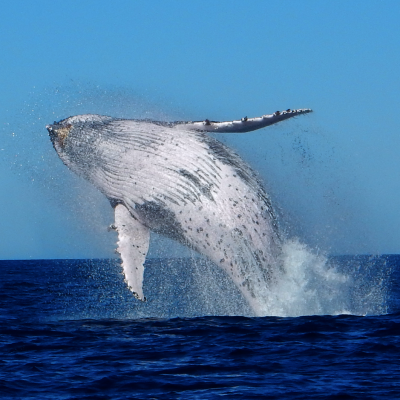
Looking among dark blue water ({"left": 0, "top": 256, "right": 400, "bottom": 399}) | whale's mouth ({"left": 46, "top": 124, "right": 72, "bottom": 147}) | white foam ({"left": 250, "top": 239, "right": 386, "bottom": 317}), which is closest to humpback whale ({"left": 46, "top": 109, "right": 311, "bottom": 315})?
white foam ({"left": 250, "top": 239, "right": 386, "bottom": 317})

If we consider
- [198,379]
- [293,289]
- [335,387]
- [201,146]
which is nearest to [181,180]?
[201,146]

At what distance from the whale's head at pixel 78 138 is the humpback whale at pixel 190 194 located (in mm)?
51

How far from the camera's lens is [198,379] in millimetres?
10258

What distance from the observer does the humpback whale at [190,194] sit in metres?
12.9

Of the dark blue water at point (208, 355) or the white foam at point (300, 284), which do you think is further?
the white foam at point (300, 284)

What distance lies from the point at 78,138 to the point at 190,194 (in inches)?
101

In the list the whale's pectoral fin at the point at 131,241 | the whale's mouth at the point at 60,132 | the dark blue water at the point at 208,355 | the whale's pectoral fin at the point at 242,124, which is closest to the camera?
the dark blue water at the point at 208,355

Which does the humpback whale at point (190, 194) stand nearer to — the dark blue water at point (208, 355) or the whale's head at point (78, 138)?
the whale's head at point (78, 138)

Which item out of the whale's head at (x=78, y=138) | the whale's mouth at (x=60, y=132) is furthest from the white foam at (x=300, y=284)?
the whale's mouth at (x=60, y=132)

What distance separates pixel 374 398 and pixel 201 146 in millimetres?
5475

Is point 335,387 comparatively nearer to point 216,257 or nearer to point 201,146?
point 216,257

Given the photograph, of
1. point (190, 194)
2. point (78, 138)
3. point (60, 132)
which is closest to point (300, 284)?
point (190, 194)

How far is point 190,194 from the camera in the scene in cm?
1291

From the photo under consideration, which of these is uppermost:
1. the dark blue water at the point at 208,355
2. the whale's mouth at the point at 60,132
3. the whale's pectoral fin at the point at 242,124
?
the whale's mouth at the point at 60,132
